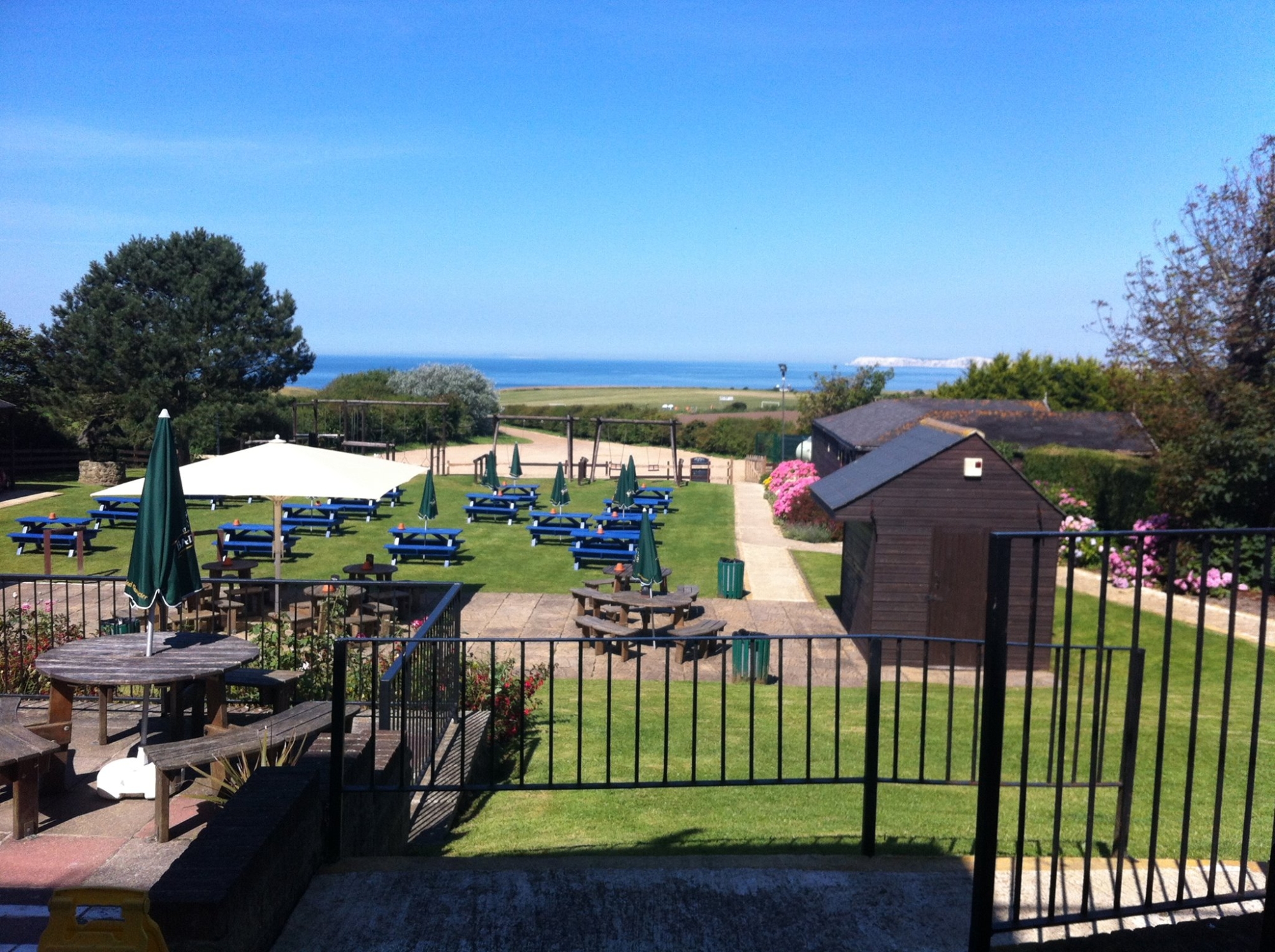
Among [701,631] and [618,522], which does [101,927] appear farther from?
[618,522]

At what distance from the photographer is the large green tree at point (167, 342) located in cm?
3750

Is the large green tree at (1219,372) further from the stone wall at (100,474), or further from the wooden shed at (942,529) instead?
the stone wall at (100,474)

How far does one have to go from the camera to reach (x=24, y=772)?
18.5ft

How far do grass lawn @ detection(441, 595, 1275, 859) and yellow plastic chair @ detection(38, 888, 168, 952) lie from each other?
9.48 ft

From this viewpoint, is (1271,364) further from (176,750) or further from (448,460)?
(448,460)

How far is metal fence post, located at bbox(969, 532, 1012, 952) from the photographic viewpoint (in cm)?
357

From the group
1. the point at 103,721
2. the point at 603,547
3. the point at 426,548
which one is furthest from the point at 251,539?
the point at 103,721

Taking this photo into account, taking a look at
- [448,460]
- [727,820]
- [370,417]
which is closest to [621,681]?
[727,820]

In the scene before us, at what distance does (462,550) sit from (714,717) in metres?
11.4

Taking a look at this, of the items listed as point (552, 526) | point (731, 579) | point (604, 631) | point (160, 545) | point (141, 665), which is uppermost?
point (160, 545)

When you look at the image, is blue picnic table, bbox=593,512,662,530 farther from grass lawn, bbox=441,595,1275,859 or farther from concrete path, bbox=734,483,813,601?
grass lawn, bbox=441,595,1275,859

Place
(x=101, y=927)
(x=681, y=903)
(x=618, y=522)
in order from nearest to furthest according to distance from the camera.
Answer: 1. (x=101, y=927)
2. (x=681, y=903)
3. (x=618, y=522)

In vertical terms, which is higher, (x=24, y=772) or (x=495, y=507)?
(x=24, y=772)

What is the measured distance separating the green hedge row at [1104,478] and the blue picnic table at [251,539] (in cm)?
1429
